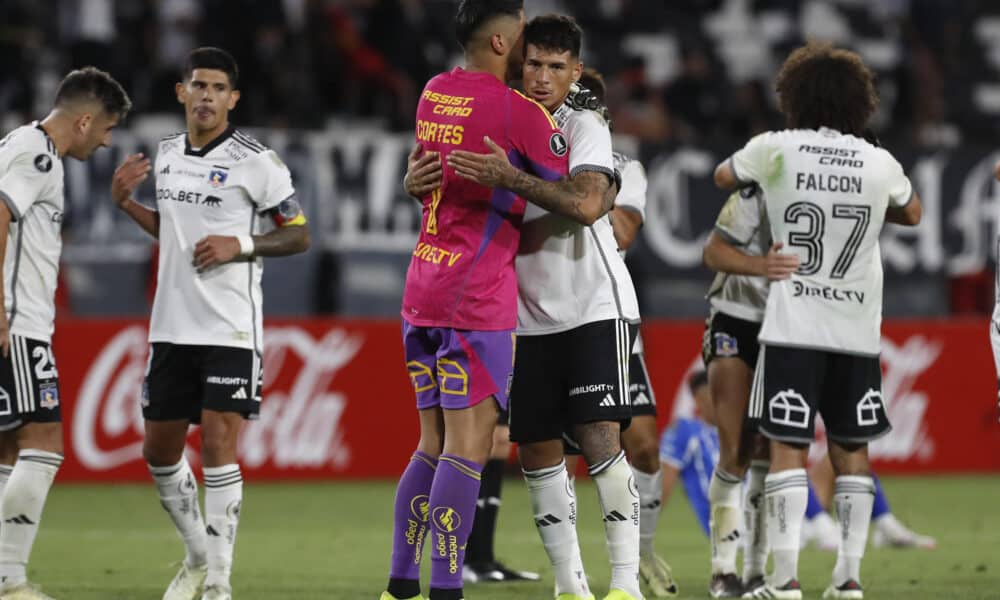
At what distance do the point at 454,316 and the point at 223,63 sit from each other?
7.13 feet

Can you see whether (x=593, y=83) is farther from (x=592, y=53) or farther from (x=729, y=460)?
(x=592, y=53)

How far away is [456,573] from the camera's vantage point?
242 inches

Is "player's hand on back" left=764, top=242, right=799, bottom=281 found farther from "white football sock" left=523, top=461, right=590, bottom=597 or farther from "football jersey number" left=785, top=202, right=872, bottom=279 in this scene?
"white football sock" left=523, top=461, right=590, bottom=597

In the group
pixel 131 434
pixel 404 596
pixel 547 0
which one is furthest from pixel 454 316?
pixel 547 0

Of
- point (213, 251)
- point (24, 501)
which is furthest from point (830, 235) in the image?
point (24, 501)

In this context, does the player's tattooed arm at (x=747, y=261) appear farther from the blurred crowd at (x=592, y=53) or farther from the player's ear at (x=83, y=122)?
the blurred crowd at (x=592, y=53)

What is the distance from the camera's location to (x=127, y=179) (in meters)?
7.50

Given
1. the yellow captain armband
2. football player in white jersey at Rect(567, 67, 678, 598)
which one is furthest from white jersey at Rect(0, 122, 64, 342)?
football player in white jersey at Rect(567, 67, 678, 598)

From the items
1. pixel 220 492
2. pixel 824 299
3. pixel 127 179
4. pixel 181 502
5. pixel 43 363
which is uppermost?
pixel 127 179

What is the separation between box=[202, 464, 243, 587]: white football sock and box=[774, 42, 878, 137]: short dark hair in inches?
124

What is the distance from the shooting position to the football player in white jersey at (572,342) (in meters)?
6.43

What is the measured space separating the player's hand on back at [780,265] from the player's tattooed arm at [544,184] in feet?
4.23

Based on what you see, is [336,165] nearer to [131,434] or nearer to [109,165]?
[109,165]

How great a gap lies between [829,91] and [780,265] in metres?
0.86
